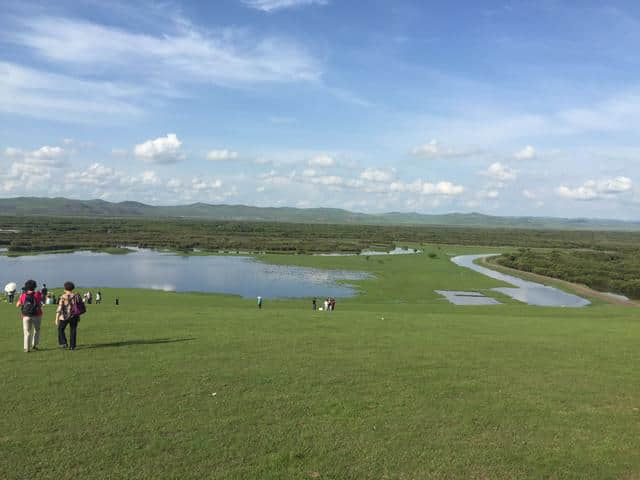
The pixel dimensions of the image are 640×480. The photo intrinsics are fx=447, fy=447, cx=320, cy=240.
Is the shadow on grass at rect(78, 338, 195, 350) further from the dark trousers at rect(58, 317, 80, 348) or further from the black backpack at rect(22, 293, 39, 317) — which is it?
the black backpack at rect(22, 293, 39, 317)

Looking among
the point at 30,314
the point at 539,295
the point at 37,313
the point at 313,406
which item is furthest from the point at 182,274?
the point at 313,406

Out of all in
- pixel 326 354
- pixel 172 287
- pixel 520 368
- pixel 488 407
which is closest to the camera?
pixel 488 407

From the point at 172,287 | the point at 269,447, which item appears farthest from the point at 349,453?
the point at 172,287

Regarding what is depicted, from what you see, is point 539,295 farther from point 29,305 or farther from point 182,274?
point 29,305

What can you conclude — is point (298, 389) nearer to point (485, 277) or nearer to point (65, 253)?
point (485, 277)

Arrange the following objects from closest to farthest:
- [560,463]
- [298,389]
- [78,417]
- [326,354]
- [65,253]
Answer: [560,463], [78,417], [298,389], [326,354], [65,253]

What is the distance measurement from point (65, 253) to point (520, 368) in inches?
4622

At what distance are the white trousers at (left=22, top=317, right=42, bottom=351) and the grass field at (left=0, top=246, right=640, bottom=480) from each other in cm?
47

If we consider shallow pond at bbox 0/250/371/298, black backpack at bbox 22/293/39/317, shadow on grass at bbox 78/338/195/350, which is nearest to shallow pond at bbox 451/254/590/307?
shallow pond at bbox 0/250/371/298

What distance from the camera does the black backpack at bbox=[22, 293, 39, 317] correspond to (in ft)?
48.5

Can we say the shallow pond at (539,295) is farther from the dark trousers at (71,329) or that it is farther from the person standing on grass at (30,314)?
the person standing on grass at (30,314)

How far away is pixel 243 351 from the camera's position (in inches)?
630

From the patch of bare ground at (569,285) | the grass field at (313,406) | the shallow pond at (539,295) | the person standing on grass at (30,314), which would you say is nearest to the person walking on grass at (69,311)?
the person standing on grass at (30,314)

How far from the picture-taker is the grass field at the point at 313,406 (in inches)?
340
